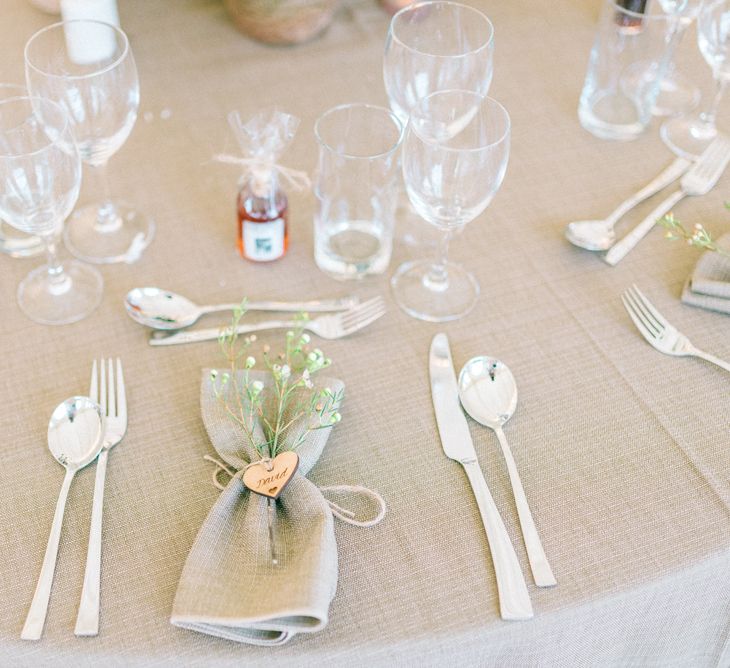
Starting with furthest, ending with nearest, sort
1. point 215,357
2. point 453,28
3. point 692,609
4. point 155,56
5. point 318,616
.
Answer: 1. point 155,56
2. point 453,28
3. point 215,357
4. point 692,609
5. point 318,616

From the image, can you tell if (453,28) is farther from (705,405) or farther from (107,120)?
(705,405)

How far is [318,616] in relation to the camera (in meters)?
0.69

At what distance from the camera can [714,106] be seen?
48.4 inches

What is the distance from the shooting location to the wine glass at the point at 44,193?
88 centimetres

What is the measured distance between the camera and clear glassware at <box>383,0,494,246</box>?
1072 mm

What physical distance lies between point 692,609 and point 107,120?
806mm

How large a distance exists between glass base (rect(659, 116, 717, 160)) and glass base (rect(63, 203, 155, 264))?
2.36ft

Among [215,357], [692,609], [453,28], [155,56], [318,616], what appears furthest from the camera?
[155,56]

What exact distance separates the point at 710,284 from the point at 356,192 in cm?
42

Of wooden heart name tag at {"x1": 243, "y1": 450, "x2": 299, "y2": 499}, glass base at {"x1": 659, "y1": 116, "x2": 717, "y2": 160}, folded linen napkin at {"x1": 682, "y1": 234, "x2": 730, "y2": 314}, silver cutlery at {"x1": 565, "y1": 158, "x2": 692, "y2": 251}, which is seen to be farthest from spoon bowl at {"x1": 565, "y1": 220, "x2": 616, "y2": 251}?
wooden heart name tag at {"x1": 243, "y1": 450, "x2": 299, "y2": 499}

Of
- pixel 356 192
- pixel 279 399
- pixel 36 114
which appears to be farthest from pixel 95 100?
pixel 279 399

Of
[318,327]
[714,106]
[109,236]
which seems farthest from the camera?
[714,106]

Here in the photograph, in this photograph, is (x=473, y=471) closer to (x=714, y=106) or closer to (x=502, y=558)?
(x=502, y=558)

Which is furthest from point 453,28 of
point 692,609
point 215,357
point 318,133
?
point 692,609
